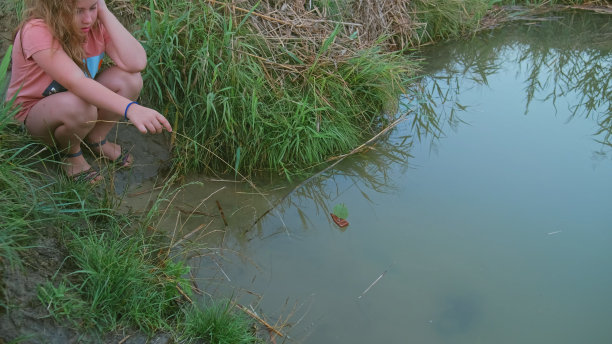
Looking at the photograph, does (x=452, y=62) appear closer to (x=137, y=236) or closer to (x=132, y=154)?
(x=132, y=154)

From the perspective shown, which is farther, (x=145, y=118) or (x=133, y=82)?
(x=133, y=82)

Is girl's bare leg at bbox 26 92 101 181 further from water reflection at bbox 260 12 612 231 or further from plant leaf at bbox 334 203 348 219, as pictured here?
plant leaf at bbox 334 203 348 219

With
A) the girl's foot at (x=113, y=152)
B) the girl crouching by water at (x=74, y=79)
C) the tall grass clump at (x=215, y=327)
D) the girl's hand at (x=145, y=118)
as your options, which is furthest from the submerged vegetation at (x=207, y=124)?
the girl's hand at (x=145, y=118)

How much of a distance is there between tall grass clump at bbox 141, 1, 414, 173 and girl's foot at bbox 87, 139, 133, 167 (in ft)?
0.77

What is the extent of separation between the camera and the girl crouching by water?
2.06m

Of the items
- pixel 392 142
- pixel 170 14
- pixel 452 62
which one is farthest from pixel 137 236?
pixel 452 62

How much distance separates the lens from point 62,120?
222 cm

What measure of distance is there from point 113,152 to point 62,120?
0.43m

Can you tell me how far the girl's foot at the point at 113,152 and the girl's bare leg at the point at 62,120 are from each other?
187 millimetres

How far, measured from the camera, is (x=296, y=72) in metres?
3.10

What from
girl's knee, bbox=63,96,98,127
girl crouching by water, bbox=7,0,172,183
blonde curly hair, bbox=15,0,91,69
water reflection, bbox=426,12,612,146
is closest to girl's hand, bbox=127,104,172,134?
girl crouching by water, bbox=7,0,172,183

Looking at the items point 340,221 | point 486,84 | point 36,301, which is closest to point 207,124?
point 340,221

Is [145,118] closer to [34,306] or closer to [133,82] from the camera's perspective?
[133,82]

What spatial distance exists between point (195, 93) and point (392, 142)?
119 centimetres
